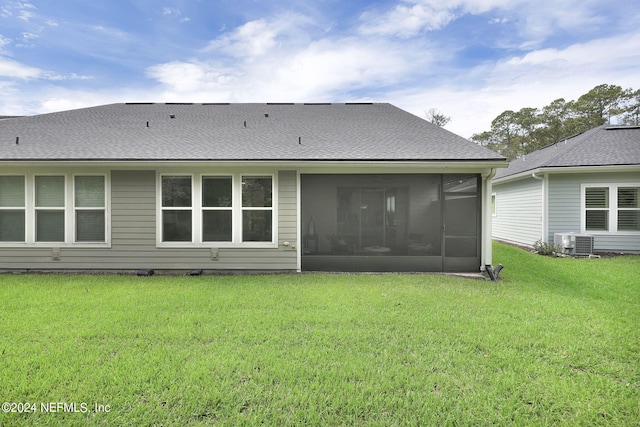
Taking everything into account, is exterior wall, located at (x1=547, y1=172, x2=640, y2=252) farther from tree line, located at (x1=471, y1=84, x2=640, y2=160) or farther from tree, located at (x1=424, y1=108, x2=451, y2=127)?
tree, located at (x1=424, y1=108, x2=451, y2=127)

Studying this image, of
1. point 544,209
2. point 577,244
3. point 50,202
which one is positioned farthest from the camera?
point 544,209

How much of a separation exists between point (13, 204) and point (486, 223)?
37.0 ft

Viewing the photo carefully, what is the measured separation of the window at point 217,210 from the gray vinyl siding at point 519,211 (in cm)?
984

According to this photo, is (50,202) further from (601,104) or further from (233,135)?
(601,104)

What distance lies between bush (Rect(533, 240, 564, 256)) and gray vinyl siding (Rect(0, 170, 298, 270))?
8.62 m

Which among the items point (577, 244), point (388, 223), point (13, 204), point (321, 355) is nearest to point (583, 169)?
point (577, 244)

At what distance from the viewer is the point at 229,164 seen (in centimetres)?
691

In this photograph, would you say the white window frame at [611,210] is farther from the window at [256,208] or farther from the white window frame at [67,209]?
the white window frame at [67,209]

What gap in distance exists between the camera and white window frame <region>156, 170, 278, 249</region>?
7223 mm

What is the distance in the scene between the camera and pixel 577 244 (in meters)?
9.65

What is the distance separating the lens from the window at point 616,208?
32.3 ft

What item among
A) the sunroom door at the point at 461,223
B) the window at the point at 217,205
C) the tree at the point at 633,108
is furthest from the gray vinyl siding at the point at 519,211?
the tree at the point at 633,108

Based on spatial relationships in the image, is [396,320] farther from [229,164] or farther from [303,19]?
[303,19]

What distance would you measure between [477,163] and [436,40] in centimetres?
920
